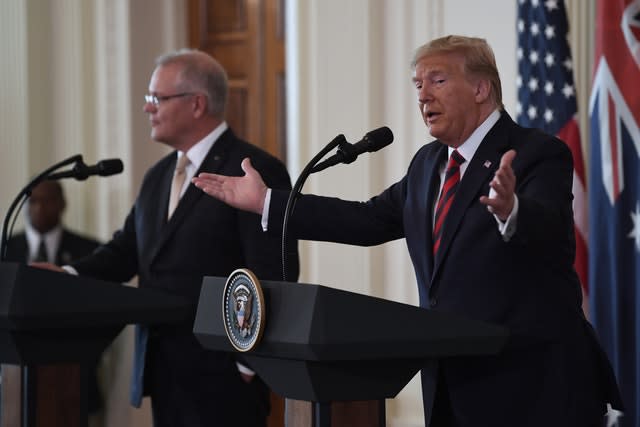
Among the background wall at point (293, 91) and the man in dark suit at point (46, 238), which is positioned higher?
the background wall at point (293, 91)

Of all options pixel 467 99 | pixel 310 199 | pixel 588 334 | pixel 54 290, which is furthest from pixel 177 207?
pixel 588 334

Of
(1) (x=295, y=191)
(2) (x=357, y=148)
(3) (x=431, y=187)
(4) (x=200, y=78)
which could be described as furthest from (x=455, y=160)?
(4) (x=200, y=78)

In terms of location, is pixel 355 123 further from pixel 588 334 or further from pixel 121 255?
pixel 588 334

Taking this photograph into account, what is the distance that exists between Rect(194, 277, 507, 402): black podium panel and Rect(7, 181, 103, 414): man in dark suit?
3.88m

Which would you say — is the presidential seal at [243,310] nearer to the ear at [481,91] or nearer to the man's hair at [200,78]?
the ear at [481,91]

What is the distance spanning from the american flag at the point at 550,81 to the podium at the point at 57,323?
1898 mm

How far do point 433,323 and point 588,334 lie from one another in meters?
0.59

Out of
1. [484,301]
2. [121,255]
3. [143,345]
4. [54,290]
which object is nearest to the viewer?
[484,301]

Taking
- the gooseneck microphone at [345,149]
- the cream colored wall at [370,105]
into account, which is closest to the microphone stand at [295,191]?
the gooseneck microphone at [345,149]

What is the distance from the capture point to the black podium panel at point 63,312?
3.08m

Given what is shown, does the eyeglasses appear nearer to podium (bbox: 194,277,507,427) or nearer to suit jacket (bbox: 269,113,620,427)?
suit jacket (bbox: 269,113,620,427)

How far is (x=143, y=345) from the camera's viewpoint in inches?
147

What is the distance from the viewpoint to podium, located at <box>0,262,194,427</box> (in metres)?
3.09

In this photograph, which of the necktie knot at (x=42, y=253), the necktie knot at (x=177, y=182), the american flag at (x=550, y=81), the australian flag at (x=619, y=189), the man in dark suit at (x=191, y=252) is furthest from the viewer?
the necktie knot at (x=42, y=253)
